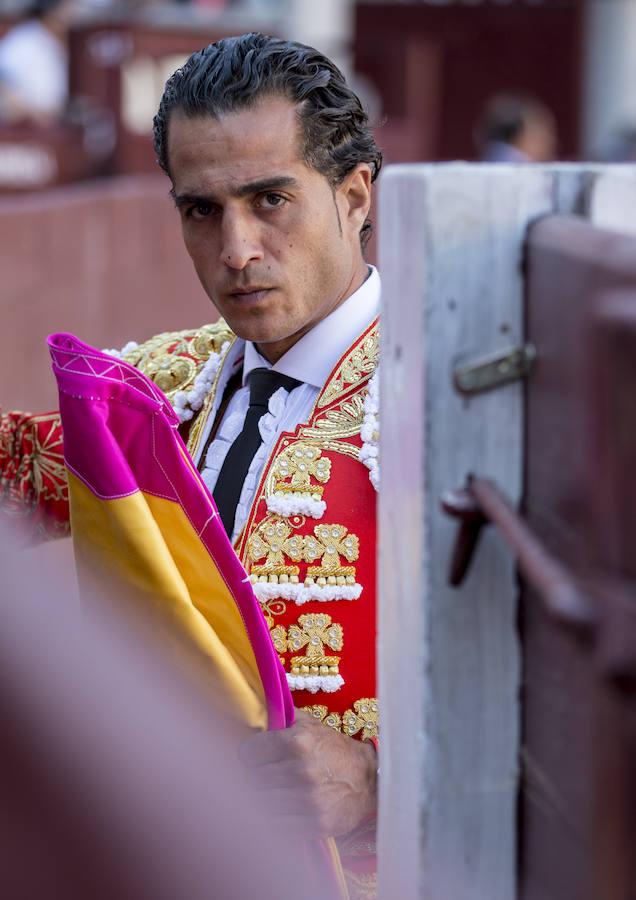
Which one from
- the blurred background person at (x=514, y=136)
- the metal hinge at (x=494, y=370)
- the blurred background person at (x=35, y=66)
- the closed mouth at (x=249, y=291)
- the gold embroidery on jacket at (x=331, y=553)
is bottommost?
the gold embroidery on jacket at (x=331, y=553)

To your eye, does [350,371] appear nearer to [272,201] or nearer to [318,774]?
[272,201]

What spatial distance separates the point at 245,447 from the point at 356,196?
0.33 m

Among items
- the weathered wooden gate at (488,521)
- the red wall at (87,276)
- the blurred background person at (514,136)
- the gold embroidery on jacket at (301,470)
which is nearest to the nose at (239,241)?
the gold embroidery on jacket at (301,470)

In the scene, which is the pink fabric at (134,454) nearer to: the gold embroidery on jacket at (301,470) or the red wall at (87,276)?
the gold embroidery on jacket at (301,470)

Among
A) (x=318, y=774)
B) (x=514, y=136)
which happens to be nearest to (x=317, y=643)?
(x=318, y=774)

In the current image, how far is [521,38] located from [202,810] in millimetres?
14861

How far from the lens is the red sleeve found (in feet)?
6.25

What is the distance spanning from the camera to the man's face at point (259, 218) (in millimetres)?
1651

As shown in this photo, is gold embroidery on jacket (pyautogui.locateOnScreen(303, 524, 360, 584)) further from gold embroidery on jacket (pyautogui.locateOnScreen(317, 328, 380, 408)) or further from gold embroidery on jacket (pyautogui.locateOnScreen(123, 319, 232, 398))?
gold embroidery on jacket (pyautogui.locateOnScreen(123, 319, 232, 398))

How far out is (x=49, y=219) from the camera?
A: 5402mm

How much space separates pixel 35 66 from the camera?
7.28m

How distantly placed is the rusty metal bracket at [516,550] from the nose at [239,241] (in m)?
0.76

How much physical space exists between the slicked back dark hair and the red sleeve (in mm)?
386

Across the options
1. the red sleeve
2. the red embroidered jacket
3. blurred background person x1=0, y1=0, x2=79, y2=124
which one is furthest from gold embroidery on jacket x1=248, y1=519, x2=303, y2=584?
blurred background person x1=0, y1=0, x2=79, y2=124
